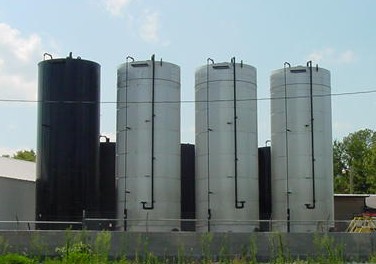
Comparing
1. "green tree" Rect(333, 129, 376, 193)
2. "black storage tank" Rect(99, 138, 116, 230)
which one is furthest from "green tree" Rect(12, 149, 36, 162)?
"black storage tank" Rect(99, 138, 116, 230)

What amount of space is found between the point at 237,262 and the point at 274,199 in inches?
679

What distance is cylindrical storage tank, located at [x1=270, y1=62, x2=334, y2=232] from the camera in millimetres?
27406

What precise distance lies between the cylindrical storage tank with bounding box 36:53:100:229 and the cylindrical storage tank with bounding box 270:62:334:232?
7916mm

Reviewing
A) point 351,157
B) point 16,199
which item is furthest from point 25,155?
point 16,199

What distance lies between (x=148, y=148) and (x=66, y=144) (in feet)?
10.9

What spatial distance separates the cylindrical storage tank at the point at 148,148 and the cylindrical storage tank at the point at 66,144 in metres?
1.30

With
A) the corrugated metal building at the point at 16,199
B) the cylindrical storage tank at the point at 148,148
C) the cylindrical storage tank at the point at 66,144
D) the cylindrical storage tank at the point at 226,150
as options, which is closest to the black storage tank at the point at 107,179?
the cylindrical storage tank at the point at 66,144

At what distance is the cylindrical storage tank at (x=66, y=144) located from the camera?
26.2 metres

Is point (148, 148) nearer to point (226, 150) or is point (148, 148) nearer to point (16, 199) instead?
point (226, 150)

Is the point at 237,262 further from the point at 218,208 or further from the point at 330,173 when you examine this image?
the point at 330,173

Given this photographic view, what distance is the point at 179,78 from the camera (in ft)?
92.2

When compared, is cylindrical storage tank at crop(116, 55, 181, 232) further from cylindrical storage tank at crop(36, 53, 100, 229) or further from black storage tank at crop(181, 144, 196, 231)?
black storage tank at crop(181, 144, 196, 231)

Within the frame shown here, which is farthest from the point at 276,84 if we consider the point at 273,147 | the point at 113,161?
the point at 113,161

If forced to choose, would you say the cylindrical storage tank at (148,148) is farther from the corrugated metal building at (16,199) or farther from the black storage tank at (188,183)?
the corrugated metal building at (16,199)
